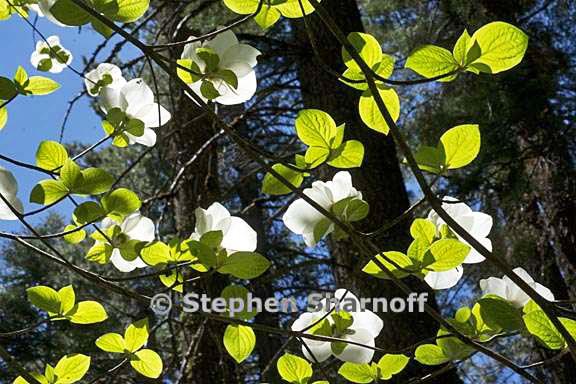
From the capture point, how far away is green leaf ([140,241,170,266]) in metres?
0.56

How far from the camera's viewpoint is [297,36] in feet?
6.23

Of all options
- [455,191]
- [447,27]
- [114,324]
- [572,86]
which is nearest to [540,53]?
[572,86]

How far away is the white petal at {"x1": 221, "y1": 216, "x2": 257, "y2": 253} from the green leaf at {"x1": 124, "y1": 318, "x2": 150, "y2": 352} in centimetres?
12

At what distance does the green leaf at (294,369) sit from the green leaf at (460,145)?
0.71 feet

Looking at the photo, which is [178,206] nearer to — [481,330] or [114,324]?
[481,330]

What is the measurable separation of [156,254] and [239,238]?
0.08m

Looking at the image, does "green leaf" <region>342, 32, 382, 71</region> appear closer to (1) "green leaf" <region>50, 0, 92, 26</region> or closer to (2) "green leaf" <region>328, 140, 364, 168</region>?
(2) "green leaf" <region>328, 140, 364, 168</region>

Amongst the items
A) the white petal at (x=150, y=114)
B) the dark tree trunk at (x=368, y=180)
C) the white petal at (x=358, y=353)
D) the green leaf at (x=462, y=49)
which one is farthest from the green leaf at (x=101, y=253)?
the dark tree trunk at (x=368, y=180)

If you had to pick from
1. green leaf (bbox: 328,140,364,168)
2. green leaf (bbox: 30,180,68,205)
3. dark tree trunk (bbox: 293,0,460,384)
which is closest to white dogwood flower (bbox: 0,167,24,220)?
green leaf (bbox: 30,180,68,205)

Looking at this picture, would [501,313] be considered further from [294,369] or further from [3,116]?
[3,116]

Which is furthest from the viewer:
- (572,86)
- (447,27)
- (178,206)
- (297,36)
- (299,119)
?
(447,27)

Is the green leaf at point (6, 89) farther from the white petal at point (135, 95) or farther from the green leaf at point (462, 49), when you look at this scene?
the green leaf at point (462, 49)

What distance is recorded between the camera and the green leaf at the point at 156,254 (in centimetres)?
56

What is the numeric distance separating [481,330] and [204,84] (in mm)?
282
